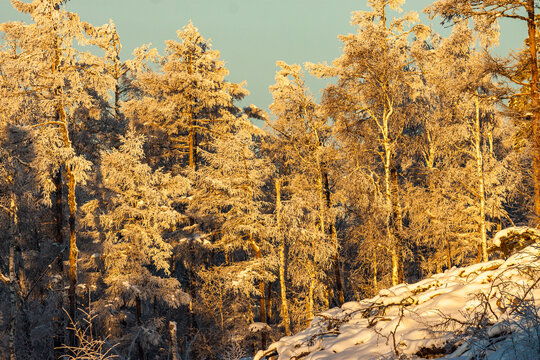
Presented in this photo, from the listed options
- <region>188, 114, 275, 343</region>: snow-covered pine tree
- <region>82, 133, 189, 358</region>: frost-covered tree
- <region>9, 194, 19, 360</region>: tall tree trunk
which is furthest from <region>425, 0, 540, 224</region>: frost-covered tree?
<region>9, 194, 19, 360</region>: tall tree trunk

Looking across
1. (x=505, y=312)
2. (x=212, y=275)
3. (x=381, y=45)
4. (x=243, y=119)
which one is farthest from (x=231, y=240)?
(x=505, y=312)

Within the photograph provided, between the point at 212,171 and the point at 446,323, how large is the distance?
53.8 ft

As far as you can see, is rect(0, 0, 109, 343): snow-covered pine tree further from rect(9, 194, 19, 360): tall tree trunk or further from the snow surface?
the snow surface

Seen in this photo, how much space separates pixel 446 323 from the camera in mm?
3355

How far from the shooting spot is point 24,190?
13797mm

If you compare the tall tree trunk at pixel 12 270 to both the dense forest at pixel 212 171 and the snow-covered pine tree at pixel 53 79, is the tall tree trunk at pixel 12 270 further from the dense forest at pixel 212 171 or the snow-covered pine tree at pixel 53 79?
the snow-covered pine tree at pixel 53 79

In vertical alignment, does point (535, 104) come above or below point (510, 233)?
above

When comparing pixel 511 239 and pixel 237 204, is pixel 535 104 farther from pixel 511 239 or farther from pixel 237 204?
pixel 237 204

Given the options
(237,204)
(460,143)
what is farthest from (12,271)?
(460,143)

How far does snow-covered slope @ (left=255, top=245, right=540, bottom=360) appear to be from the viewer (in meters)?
2.86

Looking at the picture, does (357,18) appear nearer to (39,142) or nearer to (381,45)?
(381,45)

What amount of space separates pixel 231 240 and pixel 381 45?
1001cm

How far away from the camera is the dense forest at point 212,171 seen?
43.8ft

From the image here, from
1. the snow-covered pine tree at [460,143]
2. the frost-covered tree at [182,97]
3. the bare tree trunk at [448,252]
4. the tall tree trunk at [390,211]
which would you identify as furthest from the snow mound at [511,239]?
the frost-covered tree at [182,97]
